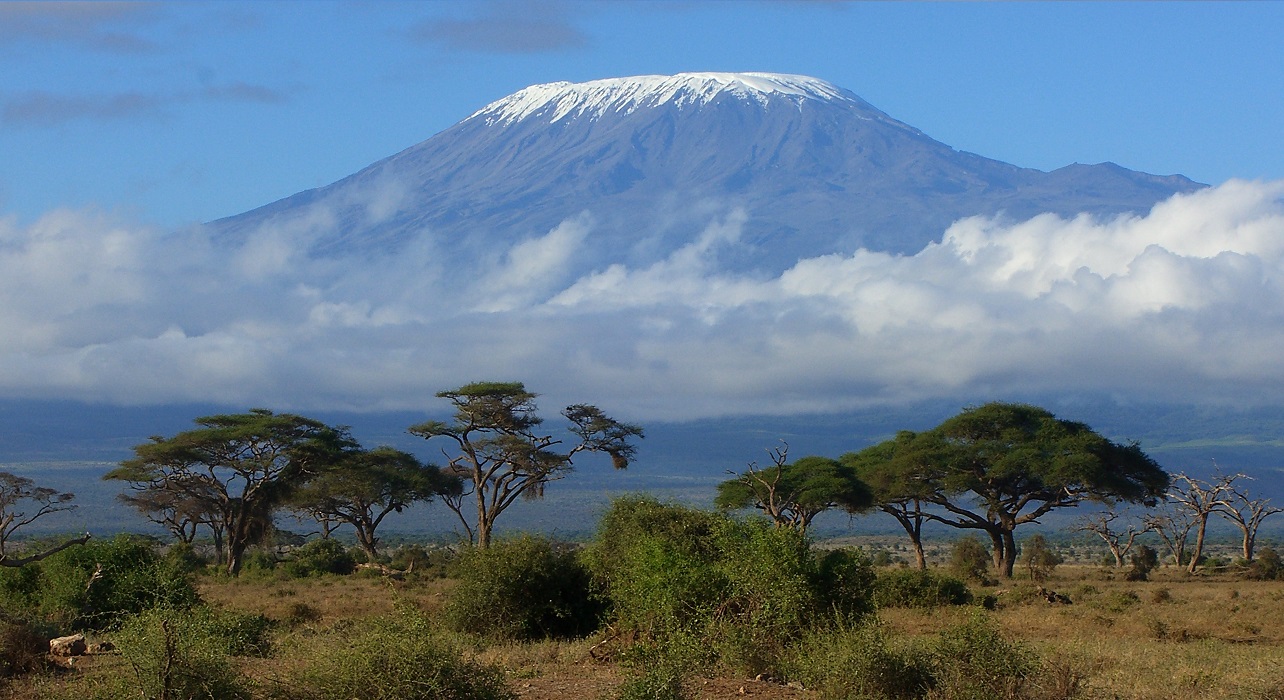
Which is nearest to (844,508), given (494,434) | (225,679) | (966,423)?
(966,423)

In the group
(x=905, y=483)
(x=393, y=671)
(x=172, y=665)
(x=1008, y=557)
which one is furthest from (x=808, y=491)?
(x=172, y=665)

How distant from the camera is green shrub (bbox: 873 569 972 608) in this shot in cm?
2714

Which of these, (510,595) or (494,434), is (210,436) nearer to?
(494,434)

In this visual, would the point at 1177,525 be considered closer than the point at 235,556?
No

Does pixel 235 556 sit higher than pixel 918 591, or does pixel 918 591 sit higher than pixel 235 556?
pixel 918 591

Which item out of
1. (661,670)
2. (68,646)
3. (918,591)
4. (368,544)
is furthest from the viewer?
(368,544)

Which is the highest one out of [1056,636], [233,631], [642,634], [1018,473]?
[1018,473]

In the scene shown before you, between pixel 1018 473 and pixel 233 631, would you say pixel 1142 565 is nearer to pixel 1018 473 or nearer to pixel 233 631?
pixel 1018 473

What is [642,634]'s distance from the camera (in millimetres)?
17891

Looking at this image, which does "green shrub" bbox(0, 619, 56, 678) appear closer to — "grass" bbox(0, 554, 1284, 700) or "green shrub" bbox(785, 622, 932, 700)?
"grass" bbox(0, 554, 1284, 700)

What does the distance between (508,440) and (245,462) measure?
10015 millimetres

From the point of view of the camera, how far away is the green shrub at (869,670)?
45.3 ft

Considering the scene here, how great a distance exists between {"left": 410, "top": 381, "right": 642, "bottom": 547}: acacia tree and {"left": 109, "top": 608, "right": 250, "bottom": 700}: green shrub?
3588cm

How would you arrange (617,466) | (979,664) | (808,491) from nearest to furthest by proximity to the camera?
(979,664), (808,491), (617,466)
